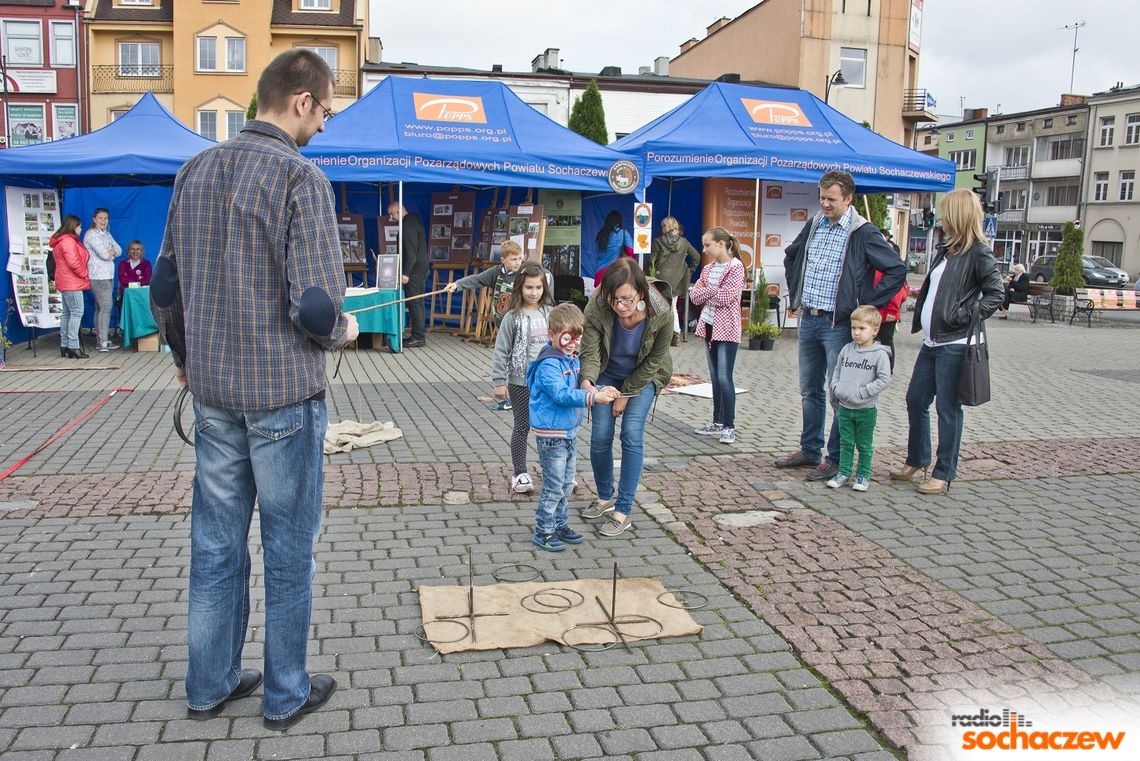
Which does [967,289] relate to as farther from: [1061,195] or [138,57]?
[1061,195]

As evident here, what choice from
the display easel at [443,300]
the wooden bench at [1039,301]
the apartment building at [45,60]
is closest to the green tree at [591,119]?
the wooden bench at [1039,301]

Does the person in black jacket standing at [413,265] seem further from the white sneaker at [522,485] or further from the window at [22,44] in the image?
the window at [22,44]

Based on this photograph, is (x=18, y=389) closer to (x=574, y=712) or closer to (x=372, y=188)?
(x=372, y=188)

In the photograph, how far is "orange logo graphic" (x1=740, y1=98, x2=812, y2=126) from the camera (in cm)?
1514

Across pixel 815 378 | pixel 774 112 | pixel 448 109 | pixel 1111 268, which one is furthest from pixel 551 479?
pixel 1111 268

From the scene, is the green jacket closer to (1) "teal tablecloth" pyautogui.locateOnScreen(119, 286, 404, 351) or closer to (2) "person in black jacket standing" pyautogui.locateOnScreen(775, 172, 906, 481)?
(2) "person in black jacket standing" pyautogui.locateOnScreen(775, 172, 906, 481)

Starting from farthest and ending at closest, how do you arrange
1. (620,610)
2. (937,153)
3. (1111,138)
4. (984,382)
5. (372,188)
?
1. (937,153)
2. (1111,138)
3. (372,188)
4. (984,382)
5. (620,610)

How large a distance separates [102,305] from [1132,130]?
5908 cm

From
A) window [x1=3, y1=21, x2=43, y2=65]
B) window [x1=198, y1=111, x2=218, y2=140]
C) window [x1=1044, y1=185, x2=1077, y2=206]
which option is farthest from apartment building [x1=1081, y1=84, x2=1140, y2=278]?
window [x1=3, y1=21, x2=43, y2=65]

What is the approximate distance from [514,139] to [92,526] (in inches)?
368

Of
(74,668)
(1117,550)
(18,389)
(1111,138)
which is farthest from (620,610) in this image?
(1111,138)

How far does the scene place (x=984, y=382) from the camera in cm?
610

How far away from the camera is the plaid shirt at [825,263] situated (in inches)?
258

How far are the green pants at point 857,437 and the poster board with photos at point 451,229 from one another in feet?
33.1
